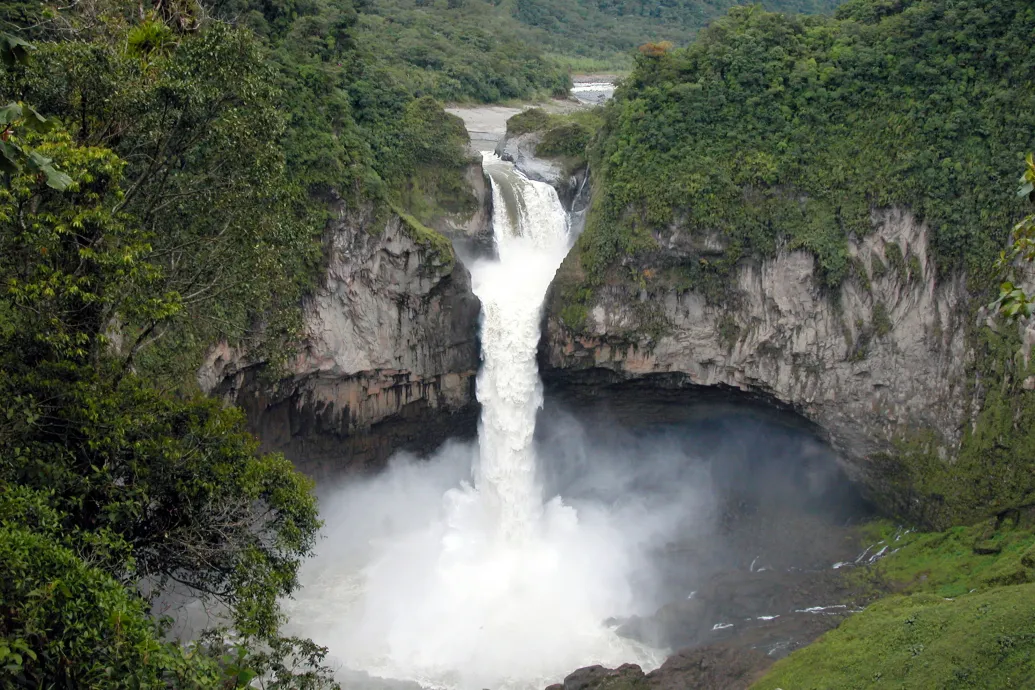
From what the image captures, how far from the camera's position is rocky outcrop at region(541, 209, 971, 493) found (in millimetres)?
25125

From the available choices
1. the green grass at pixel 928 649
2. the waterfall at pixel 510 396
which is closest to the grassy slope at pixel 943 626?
the green grass at pixel 928 649

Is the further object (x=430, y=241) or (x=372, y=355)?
(x=430, y=241)

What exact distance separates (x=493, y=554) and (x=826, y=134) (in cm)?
1513

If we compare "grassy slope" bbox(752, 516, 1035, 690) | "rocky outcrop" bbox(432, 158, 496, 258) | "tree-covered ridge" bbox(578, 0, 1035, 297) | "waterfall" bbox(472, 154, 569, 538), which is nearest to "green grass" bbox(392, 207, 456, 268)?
"waterfall" bbox(472, 154, 569, 538)

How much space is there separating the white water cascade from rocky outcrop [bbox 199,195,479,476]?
1060 millimetres

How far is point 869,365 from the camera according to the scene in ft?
84.5

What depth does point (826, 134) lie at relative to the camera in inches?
1056

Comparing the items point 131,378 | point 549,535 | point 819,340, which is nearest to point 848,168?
point 819,340

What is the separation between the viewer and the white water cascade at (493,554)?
72.2ft

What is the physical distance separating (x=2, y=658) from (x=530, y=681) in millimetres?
15177

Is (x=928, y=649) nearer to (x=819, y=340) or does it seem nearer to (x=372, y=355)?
(x=819, y=340)

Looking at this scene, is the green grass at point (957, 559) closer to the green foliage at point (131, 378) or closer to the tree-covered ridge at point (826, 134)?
the tree-covered ridge at point (826, 134)

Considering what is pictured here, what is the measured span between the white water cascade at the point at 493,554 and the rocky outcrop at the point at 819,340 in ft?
6.24

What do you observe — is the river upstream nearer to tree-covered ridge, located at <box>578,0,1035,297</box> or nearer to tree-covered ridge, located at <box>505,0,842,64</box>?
tree-covered ridge, located at <box>578,0,1035,297</box>
